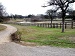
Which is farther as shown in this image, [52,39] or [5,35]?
[5,35]

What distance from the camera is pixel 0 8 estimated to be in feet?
299

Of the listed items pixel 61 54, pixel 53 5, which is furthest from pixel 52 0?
pixel 61 54

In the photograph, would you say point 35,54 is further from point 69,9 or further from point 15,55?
point 69,9

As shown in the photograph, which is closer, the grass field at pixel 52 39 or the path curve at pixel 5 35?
the grass field at pixel 52 39

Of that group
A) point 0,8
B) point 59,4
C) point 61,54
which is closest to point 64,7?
point 59,4

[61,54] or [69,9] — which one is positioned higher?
[69,9]

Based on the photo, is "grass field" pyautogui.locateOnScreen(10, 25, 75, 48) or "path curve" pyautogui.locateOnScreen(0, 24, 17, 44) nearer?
"grass field" pyautogui.locateOnScreen(10, 25, 75, 48)

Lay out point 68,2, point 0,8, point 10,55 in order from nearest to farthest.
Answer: point 10,55 < point 68,2 < point 0,8

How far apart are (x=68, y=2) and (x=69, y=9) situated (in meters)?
2.43

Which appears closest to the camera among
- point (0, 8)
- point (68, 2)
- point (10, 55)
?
point (10, 55)

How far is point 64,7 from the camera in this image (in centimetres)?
3525

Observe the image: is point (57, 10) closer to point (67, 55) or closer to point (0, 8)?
point (67, 55)

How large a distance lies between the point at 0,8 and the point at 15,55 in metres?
81.7

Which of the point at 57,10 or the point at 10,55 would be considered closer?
the point at 10,55
